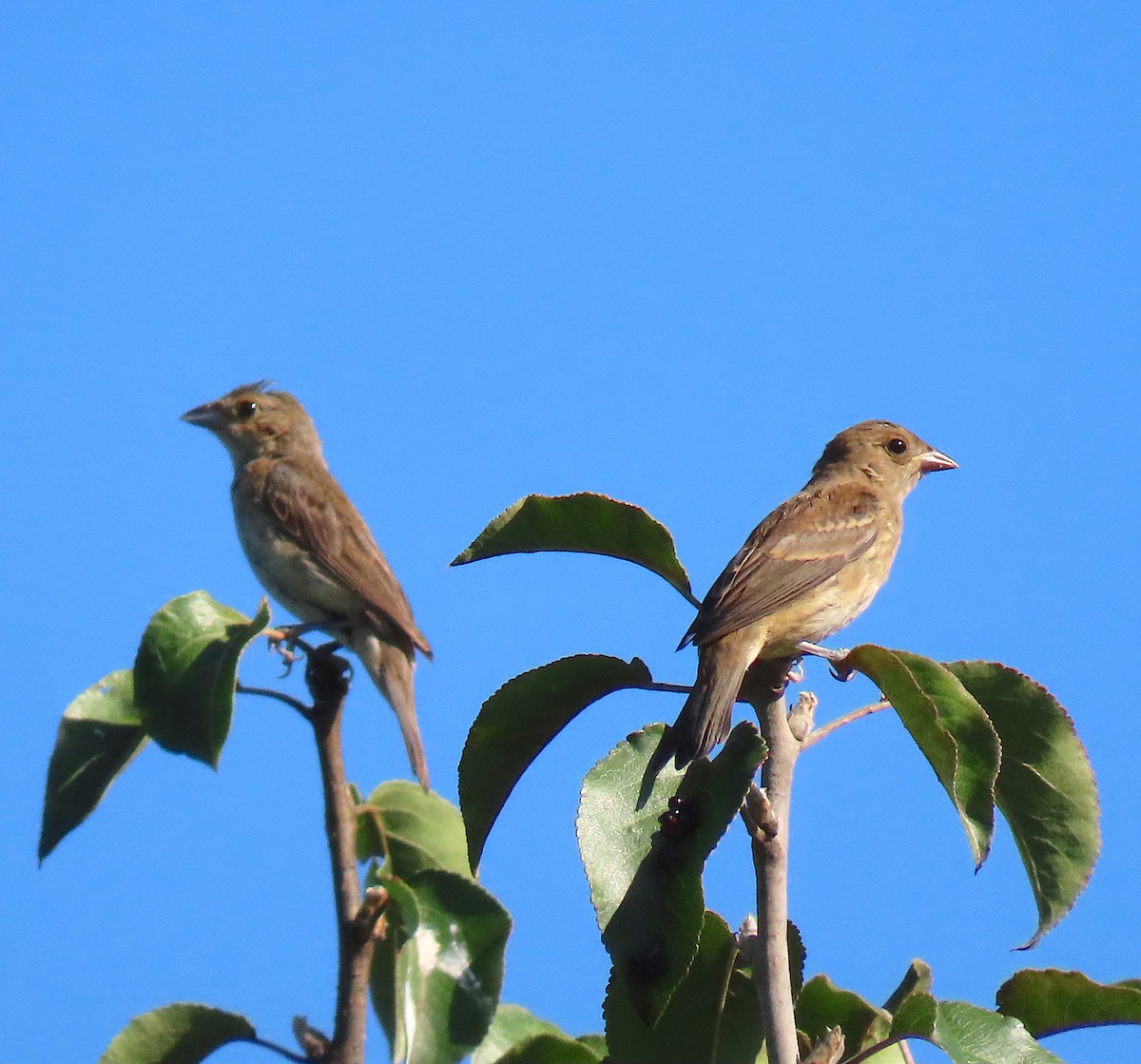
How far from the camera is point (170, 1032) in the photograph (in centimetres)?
320

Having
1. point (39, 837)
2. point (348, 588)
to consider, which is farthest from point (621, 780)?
point (348, 588)

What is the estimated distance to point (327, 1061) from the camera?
298 centimetres

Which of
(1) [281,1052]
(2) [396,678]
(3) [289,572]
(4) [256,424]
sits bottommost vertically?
(1) [281,1052]

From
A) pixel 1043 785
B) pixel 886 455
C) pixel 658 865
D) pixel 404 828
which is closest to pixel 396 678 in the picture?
pixel 886 455

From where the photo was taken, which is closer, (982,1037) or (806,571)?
(982,1037)

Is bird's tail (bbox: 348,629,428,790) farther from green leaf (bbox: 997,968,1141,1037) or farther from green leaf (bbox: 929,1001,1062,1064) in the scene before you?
green leaf (bbox: 929,1001,1062,1064)

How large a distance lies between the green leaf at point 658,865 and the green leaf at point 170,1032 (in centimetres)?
125

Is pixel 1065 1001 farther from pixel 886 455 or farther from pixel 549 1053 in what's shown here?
pixel 886 455

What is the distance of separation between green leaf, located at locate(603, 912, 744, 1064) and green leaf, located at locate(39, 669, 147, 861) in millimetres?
1432

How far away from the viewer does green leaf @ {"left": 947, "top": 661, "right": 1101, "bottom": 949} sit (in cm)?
258

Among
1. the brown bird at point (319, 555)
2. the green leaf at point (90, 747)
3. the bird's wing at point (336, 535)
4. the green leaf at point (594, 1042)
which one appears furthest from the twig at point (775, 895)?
the bird's wing at point (336, 535)

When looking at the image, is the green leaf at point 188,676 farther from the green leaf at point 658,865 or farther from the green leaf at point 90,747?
the green leaf at point 658,865

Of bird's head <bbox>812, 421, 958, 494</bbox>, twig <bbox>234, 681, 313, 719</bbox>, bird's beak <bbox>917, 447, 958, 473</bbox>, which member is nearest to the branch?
twig <bbox>234, 681, 313, 719</bbox>

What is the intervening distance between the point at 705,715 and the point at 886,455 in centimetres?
357
